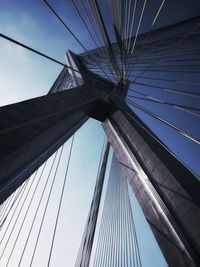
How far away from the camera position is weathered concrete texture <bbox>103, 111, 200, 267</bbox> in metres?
3.41

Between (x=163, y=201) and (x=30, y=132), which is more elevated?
(x=30, y=132)

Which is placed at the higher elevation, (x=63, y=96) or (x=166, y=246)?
(x=63, y=96)

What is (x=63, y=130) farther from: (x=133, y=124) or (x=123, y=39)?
(x=123, y=39)

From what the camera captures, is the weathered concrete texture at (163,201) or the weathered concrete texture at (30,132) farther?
the weathered concrete texture at (30,132)

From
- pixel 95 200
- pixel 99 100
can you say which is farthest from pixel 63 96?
pixel 95 200

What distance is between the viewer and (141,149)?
5277mm

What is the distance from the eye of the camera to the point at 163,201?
412cm

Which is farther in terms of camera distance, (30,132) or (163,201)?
(30,132)

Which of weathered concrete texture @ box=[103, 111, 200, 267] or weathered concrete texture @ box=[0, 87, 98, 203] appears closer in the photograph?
weathered concrete texture @ box=[103, 111, 200, 267]

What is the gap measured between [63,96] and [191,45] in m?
2.95

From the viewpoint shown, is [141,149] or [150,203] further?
[141,149]

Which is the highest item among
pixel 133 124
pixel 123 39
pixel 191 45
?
pixel 123 39

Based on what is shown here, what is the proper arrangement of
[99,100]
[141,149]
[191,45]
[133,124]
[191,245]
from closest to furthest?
[191,245] → [191,45] → [141,149] → [133,124] → [99,100]

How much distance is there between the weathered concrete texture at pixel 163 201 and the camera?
3.41 metres
